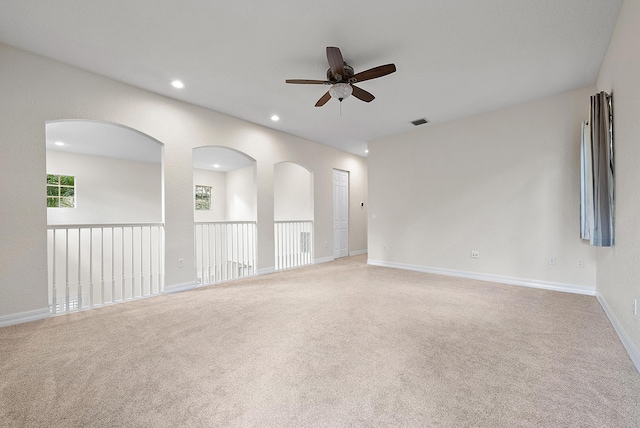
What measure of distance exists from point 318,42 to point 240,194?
7.64m

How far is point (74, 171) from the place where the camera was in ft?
22.3

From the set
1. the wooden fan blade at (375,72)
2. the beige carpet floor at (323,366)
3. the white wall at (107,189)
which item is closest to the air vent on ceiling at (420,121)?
the wooden fan blade at (375,72)

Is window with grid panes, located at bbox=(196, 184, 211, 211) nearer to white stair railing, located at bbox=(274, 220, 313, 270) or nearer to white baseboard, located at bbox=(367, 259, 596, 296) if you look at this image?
white stair railing, located at bbox=(274, 220, 313, 270)

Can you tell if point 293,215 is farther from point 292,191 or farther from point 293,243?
point 293,243

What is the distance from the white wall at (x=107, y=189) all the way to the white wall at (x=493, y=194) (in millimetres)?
6837

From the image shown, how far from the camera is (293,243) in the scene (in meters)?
6.05

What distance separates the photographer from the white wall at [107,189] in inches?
263

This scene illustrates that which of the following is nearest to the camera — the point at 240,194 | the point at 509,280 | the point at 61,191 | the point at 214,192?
→ the point at 509,280

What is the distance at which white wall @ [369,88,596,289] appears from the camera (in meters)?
3.71

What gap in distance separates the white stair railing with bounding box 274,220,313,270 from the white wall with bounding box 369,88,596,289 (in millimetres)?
1647

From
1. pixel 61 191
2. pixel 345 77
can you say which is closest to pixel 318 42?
pixel 345 77

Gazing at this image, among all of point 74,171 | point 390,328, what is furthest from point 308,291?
point 74,171

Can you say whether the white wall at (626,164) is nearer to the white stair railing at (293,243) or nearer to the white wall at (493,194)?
the white wall at (493,194)

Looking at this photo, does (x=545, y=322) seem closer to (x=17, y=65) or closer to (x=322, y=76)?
(x=322, y=76)
